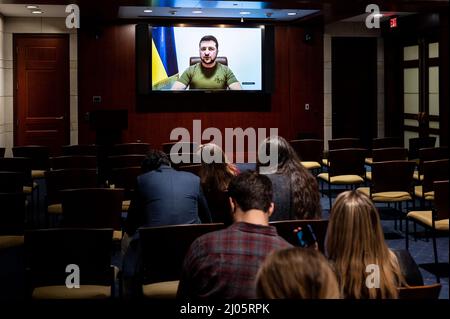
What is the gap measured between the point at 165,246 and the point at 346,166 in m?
4.70

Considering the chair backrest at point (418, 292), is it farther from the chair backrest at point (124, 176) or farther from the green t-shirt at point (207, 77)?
the green t-shirt at point (207, 77)

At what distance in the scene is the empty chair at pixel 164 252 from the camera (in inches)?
141

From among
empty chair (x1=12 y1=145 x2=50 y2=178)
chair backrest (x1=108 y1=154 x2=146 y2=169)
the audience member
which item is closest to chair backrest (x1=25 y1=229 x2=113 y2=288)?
the audience member

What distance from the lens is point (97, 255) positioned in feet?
11.9

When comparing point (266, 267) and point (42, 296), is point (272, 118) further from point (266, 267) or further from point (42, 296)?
point (266, 267)

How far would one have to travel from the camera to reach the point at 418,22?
1228 centimetres

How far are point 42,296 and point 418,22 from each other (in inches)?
416

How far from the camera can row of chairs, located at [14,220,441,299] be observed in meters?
3.55

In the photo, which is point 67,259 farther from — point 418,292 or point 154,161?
point 418,292

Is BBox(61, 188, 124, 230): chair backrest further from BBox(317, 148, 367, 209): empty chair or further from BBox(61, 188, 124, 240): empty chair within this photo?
BBox(317, 148, 367, 209): empty chair

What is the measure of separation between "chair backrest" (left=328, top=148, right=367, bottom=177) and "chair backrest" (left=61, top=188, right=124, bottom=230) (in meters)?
3.57

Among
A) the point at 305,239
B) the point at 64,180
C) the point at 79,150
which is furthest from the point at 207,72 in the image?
the point at 305,239

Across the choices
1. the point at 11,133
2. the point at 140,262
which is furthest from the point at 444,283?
the point at 11,133

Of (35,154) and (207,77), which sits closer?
(35,154)
